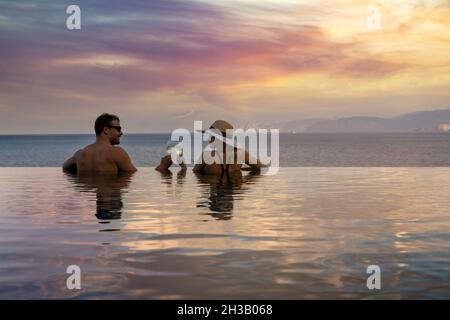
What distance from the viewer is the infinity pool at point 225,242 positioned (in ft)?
19.5

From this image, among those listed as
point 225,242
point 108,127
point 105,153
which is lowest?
point 225,242

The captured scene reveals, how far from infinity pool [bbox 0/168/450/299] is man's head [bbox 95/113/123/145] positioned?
328cm

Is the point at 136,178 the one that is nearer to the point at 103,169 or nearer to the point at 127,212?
the point at 103,169

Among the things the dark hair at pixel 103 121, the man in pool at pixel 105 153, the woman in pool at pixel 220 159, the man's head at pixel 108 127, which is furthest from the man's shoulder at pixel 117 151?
the woman in pool at pixel 220 159

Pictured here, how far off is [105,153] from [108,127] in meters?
1.54

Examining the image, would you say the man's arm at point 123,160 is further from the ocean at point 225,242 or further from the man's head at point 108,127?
the ocean at point 225,242

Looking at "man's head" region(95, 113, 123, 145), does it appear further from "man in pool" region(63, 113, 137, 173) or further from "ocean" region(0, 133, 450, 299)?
"ocean" region(0, 133, 450, 299)

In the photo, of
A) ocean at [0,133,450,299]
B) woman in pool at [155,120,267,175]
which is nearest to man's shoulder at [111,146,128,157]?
woman in pool at [155,120,267,175]

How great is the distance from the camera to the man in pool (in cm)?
1958

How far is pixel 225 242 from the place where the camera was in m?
8.35

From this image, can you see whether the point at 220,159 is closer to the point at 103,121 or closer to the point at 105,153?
the point at 105,153

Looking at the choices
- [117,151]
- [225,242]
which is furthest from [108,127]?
[225,242]
